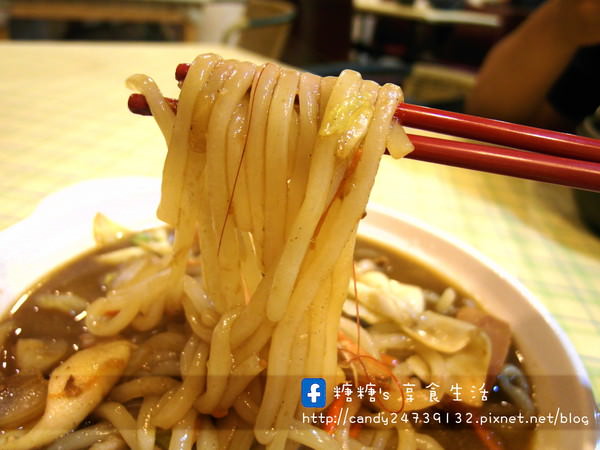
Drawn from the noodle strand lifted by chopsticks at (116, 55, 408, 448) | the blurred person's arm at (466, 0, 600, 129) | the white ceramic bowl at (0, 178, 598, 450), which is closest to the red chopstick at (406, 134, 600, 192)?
the noodle strand lifted by chopsticks at (116, 55, 408, 448)

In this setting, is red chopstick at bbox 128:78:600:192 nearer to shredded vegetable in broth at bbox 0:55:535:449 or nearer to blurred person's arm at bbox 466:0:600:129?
shredded vegetable in broth at bbox 0:55:535:449

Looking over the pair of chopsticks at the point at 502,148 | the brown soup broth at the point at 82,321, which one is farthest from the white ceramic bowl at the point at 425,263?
the pair of chopsticks at the point at 502,148

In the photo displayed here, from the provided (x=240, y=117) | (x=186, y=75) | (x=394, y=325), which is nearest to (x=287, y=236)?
(x=240, y=117)

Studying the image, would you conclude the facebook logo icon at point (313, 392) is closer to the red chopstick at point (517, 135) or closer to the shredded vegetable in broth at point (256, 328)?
the shredded vegetable in broth at point (256, 328)

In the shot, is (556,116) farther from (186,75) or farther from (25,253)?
(25,253)

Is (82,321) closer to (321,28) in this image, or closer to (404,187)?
(404,187)

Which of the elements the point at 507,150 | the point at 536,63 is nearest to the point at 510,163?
the point at 507,150

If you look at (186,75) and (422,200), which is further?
(422,200)
